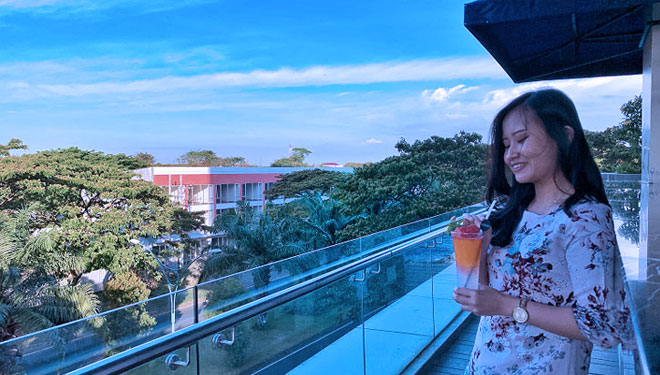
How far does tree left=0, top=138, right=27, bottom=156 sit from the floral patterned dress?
2217 centimetres

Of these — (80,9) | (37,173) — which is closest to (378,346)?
(37,173)

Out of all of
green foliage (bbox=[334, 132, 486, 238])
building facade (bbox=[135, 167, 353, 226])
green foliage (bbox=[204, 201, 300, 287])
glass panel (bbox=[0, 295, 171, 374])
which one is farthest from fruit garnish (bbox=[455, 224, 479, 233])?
building facade (bbox=[135, 167, 353, 226])

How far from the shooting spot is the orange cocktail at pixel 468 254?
1020mm

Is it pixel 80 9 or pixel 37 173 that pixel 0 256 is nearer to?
pixel 37 173

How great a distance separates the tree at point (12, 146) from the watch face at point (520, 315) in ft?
73.1

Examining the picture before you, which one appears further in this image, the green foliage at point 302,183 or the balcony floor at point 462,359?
the green foliage at point 302,183

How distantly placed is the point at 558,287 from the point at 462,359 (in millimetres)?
2428

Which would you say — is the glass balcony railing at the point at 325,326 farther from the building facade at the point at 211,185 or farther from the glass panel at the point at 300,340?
the building facade at the point at 211,185

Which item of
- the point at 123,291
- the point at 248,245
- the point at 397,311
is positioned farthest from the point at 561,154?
the point at 123,291

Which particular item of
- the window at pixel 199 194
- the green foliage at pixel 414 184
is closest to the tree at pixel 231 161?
the window at pixel 199 194

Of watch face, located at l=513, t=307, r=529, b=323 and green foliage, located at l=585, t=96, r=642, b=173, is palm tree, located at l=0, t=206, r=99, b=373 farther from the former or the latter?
green foliage, located at l=585, t=96, r=642, b=173

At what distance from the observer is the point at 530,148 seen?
1.07 meters

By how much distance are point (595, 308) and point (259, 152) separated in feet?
175

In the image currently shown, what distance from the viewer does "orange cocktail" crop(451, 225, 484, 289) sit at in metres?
1.02
